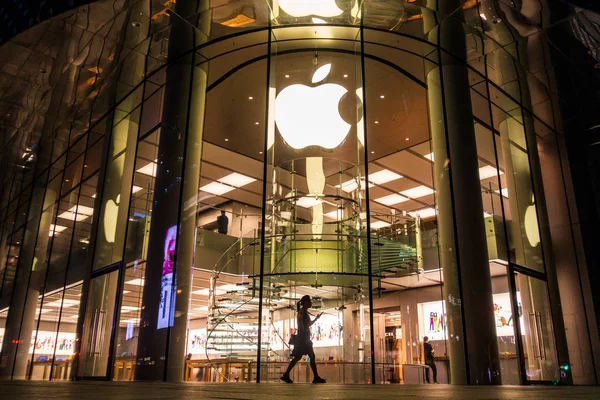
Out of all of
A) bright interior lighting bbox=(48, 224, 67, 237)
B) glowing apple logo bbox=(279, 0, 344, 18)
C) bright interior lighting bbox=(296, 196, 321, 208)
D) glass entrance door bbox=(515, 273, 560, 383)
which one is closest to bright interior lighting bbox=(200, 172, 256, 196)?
bright interior lighting bbox=(48, 224, 67, 237)

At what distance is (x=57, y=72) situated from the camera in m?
11.8

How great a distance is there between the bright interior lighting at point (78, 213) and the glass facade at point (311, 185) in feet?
0.63

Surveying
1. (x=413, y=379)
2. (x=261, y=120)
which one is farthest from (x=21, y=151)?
(x=413, y=379)

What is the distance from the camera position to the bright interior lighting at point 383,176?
1638 centimetres

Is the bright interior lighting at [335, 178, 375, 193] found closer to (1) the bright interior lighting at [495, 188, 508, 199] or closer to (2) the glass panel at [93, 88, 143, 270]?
(1) the bright interior lighting at [495, 188, 508, 199]

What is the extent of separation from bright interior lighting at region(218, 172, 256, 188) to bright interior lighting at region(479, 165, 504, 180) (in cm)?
799

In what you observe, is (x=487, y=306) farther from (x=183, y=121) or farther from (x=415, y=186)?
(x=415, y=186)

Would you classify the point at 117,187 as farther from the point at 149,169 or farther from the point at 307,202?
the point at 307,202

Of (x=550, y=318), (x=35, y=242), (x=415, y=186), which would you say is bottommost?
(x=550, y=318)

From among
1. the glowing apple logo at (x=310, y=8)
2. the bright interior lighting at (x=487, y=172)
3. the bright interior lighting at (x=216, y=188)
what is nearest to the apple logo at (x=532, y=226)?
the bright interior lighting at (x=487, y=172)

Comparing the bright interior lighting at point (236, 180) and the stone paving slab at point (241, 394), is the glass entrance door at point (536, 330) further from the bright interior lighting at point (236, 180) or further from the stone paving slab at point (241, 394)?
the bright interior lighting at point (236, 180)

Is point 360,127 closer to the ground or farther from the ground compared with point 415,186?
closer to the ground

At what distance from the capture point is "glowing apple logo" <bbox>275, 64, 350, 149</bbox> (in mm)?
10859

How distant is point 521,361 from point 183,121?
7693 millimetres
